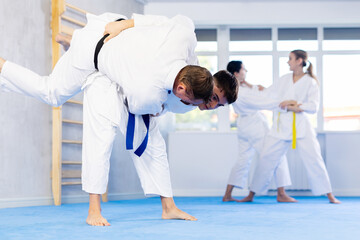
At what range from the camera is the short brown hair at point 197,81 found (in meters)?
2.25

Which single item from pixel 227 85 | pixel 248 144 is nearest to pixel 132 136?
pixel 227 85

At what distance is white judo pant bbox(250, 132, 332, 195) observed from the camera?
443cm

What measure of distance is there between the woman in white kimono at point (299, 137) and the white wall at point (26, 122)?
1773mm

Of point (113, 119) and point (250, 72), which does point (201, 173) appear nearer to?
point (250, 72)

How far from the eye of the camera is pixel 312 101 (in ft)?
→ 14.8

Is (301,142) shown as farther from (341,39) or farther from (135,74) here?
(341,39)

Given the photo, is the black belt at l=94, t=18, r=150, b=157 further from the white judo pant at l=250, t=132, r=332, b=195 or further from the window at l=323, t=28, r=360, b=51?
the window at l=323, t=28, r=360, b=51

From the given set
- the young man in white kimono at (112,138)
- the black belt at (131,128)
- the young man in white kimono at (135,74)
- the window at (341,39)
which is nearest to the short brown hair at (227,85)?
the young man in white kimono at (112,138)

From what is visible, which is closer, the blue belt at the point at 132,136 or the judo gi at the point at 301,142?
the blue belt at the point at 132,136

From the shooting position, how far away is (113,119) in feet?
8.48

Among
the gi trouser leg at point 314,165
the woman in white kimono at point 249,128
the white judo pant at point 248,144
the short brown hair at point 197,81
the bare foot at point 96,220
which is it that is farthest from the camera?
the white judo pant at point 248,144

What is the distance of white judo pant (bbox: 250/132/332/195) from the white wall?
1.71 metres

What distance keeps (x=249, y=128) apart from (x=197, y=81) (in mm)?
2682

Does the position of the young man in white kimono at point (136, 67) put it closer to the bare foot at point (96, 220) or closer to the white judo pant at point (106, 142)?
the white judo pant at point (106, 142)
